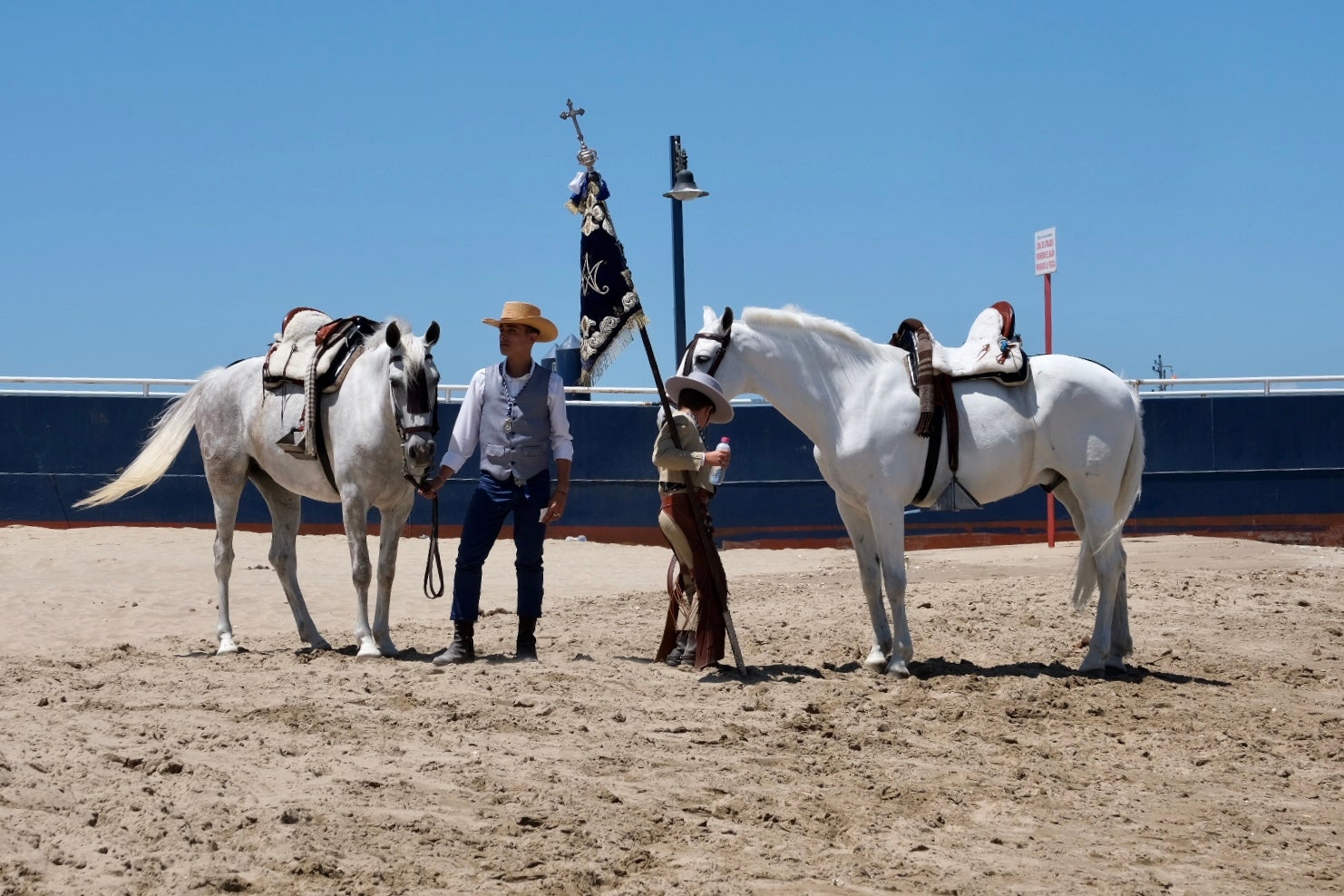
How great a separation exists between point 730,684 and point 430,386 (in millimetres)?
2326

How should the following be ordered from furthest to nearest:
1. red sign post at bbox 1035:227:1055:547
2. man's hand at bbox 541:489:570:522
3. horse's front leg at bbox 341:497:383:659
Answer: red sign post at bbox 1035:227:1055:547, horse's front leg at bbox 341:497:383:659, man's hand at bbox 541:489:570:522

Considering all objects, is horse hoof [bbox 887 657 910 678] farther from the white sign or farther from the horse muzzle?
the white sign

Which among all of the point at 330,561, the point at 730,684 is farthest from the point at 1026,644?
the point at 330,561

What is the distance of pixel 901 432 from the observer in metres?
7.07

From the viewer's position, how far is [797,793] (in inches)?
186

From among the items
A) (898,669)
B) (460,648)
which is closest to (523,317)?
(460,648)

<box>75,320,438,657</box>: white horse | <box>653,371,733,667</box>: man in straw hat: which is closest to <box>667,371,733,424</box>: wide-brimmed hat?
<box>653,371,733,667</box>: man in straw hat

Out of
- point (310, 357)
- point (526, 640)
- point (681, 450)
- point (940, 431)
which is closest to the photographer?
point (681, 450)

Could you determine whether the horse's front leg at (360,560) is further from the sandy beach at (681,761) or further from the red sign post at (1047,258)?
the red sign post at (1047,258)

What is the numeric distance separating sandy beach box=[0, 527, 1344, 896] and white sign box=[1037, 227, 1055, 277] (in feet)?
15.6

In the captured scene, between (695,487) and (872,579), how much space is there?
3.74 feet

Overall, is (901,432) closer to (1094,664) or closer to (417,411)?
(1094,664)

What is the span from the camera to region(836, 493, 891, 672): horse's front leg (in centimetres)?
726

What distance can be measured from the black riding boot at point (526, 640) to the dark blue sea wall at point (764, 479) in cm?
872
